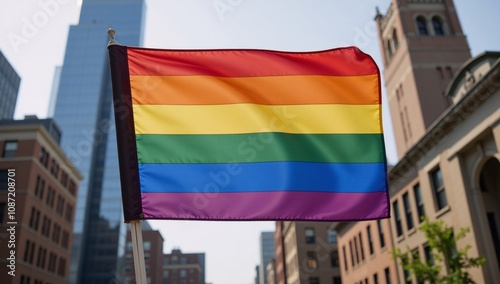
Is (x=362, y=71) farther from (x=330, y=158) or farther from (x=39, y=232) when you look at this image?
(x=39, y=232)

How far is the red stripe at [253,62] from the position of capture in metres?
6.94

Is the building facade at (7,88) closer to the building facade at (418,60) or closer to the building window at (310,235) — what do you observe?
the building window at (310,235)

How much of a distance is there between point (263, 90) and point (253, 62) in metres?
0.44

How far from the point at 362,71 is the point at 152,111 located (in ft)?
10.2

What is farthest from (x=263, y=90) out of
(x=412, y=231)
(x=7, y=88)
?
(x=7, y=88)

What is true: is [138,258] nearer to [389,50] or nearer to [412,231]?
[412,231]

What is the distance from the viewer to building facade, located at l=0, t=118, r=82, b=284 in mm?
48938

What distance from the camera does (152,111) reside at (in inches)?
263

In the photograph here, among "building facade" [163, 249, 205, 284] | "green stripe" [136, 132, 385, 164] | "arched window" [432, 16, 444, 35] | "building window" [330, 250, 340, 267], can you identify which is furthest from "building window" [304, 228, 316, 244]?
"building facade" [163, 249, 205, 284]

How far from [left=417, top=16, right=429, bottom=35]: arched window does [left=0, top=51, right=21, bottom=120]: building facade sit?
267ft

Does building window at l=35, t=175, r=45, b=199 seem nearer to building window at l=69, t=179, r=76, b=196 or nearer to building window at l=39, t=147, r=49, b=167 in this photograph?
building window at l=39, t=147, r=49, b=167

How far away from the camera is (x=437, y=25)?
55344 millimetres

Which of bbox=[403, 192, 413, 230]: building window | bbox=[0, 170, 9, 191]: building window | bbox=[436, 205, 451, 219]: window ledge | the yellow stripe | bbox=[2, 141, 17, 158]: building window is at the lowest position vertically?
the yellow stripe

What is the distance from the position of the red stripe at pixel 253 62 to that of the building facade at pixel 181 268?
531ft
